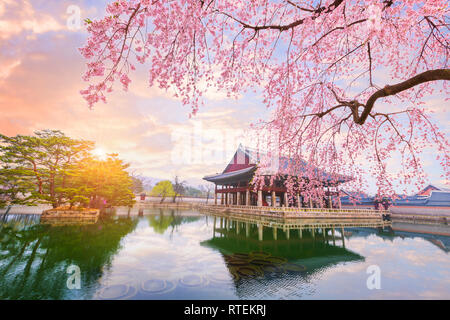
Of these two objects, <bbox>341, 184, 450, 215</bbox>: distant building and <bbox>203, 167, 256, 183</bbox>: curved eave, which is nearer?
<bbox>203, 167, 256, 183</bbox>: curved eave

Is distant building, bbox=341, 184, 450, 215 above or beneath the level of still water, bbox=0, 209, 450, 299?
above

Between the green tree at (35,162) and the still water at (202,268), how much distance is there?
12.4ft

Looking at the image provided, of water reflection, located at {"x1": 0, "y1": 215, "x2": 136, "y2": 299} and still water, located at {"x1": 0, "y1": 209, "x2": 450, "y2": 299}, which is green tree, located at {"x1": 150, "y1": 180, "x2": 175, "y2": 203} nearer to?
water reflection, located at {"x1": 0, "y1": 215, "x2": 136, "y2": 299}

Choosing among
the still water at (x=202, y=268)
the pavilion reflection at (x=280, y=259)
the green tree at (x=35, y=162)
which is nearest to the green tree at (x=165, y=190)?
the green tree at (x=35, y=162)

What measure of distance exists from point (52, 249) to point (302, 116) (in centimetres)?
1464

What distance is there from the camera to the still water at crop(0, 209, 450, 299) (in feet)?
22.6

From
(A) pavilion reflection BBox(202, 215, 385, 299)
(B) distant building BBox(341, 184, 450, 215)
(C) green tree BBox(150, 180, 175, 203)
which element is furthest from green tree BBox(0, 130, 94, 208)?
(B) distant building BBox(341, 184, 450, 215)

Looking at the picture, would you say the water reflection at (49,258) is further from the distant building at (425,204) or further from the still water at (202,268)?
the distant building at (425,204)

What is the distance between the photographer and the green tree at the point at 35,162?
651 inches

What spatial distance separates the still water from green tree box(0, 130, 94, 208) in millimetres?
3787

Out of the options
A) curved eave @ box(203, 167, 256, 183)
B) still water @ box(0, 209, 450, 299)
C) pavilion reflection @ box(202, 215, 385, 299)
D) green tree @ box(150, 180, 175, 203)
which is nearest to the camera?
still water @ box(0, 209, 450, 299)

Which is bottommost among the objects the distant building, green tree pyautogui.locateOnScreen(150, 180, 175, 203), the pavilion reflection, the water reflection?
the pavilion reflection

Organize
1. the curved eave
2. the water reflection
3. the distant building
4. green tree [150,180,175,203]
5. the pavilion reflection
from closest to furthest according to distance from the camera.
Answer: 1. the water reflection
2. the pavilion reflection
3. the curved eave
4. the distant building
5. green tree [150,180,175,203]
